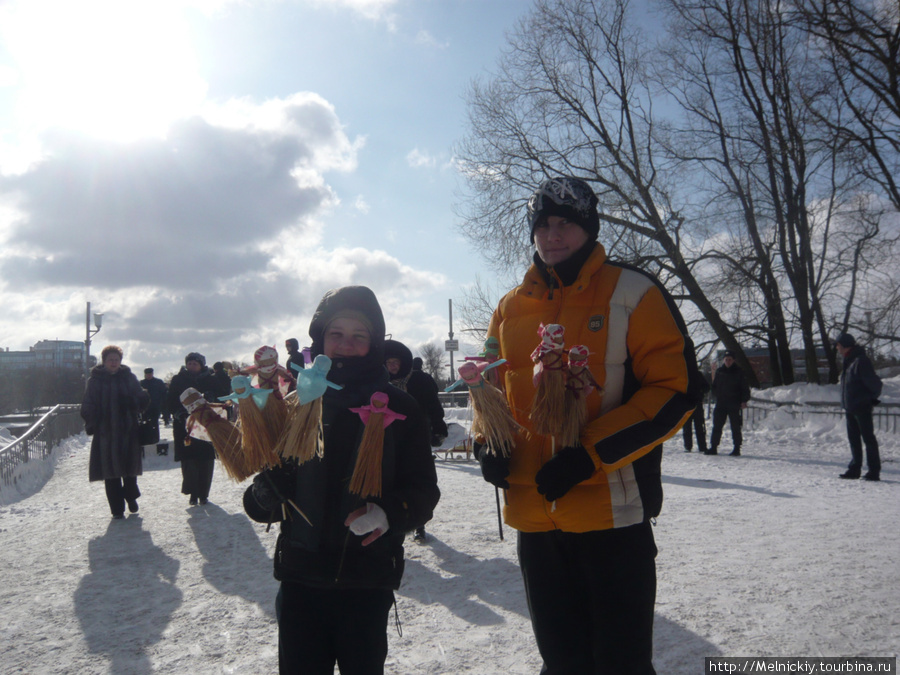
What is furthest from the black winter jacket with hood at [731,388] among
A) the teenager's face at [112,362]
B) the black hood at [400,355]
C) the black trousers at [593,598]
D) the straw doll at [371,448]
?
the straw doll at [371,448]

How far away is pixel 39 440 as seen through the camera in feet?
36.6

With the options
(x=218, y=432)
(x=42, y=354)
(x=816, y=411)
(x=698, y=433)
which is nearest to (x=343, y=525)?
(x=218, y=432)

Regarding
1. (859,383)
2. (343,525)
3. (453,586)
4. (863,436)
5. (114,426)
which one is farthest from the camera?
(863,436)

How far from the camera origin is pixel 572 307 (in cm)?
224

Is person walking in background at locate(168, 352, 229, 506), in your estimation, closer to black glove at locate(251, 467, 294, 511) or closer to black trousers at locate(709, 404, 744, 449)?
black glove at locate(251, 467, 294, 511)

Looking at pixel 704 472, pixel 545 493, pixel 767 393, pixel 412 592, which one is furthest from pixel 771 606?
pixel 767 393

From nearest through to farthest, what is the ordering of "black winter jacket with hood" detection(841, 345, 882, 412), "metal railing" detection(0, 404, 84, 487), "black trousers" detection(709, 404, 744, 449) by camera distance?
1. "black winter jacket with hood" detection(841, 345, 882, 412)
2. "metal railing" detection(0, 404, 84, 487)
3. "black trousers" detection(709, 404, 744, 449)

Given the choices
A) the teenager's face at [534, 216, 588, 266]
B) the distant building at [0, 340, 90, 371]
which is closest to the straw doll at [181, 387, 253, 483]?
the teenager's face at [534, 216, 588, 266]

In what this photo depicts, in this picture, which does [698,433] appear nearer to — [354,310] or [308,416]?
[354,310]

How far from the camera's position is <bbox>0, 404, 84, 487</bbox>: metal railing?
27.8 feet

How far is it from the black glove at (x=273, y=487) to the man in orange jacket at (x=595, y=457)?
27.0 inches

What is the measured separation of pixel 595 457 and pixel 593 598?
46cm

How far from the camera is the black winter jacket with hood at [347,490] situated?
2.06 m

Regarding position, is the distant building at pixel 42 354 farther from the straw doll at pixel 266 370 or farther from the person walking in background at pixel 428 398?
the straw doll at pixel 266 370
